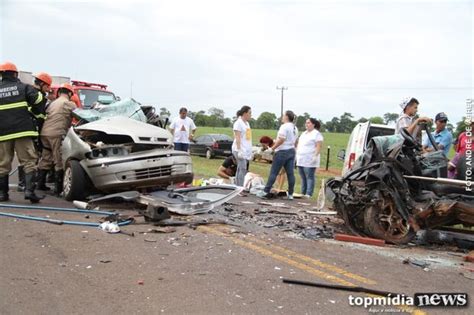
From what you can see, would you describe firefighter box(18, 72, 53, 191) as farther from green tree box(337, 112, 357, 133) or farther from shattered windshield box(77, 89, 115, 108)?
green tree box(337, 112, 357, 133)

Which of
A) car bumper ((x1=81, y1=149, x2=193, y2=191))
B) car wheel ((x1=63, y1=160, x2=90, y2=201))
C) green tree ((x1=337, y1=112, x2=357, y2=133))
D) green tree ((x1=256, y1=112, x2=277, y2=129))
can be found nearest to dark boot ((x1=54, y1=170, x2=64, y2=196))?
car wheel ((x1=63, y1=160, x2=90, y2=201))

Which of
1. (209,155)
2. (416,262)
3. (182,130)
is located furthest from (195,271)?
(209,155)

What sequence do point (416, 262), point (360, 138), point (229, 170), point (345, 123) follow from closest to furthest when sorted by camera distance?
1. point (416, 262)
2. point (360, 138)
3. point (229, 170)
4. point (345, 123)

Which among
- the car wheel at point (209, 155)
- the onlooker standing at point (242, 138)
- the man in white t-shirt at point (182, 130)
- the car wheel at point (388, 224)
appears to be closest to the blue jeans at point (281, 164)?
the onlooker standing at point (242, 138)

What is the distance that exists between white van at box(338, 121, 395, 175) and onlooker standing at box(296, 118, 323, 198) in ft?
2.21

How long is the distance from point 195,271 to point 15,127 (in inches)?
177

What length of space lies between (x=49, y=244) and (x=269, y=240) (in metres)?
2.39

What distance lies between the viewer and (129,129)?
7309 mm

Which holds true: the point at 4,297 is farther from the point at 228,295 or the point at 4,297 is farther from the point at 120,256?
the point at 228,295

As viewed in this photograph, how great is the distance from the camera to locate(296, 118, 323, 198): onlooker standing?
31.9 feet

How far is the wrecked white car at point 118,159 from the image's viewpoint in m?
6.83

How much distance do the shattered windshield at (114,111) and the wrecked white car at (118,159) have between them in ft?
1.15

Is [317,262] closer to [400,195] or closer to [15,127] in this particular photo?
[400,195]

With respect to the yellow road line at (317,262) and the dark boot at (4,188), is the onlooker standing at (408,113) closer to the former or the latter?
the yellow road line at (317,262)
